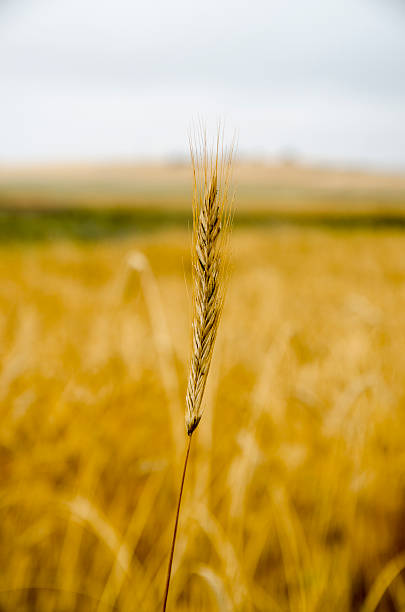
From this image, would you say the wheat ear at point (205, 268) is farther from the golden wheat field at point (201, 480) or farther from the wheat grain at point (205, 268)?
the golden wheat field at point (201, 480)

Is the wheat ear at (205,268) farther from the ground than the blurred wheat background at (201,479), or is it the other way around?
the wheat ear at (205,268)

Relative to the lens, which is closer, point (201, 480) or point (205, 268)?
point (205, 268)

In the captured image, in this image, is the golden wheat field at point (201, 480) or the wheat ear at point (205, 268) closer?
the wheat ear at point (205, 268)

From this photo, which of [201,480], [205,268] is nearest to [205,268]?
[205,268]

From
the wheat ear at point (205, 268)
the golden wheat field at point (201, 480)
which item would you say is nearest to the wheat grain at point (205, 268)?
the wheat ear at point (205, 268)

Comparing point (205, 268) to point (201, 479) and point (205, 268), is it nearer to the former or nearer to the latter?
point (205, 268)

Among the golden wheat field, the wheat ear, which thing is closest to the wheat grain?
the wheat ear

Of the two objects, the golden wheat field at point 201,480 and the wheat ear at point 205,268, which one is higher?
the wheat ear at point 205,268

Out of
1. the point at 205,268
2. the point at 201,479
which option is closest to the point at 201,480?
the point at 201,479

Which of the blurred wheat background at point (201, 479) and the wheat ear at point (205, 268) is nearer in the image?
the wheat ear at point (205, 268)

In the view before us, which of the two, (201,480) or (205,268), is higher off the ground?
(205,268)

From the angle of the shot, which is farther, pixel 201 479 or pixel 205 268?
pixel 201 479

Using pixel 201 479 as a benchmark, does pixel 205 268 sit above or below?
above

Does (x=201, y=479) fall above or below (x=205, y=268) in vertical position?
below
